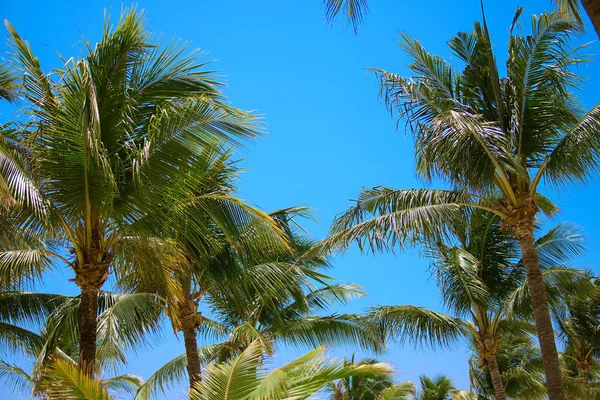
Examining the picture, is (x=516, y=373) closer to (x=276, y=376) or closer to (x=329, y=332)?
(x=329, y=332)

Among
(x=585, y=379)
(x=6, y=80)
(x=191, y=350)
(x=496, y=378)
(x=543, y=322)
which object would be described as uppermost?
(x=6, y=80)

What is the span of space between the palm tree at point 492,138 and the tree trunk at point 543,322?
0.05 feet

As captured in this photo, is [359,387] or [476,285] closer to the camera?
[476,285]

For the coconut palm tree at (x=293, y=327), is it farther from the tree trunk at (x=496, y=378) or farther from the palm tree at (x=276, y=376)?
the palm tree at (x=276, y=376)

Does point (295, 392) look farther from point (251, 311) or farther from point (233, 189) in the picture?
point (251, 311)

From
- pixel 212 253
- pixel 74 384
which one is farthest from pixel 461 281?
pixel 74 384

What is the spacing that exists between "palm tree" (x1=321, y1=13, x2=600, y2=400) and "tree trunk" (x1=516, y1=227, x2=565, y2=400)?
0.05ft

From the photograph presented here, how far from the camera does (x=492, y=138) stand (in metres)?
10.5

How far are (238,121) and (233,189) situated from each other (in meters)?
3.25

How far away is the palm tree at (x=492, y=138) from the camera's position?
34.6 feet

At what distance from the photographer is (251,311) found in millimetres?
16125

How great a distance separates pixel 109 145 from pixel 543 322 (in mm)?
7023

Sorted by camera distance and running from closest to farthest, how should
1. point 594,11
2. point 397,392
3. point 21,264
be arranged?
point 594,11, point 21,264, point 397,392

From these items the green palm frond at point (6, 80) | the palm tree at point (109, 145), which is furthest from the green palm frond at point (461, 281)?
the green palm frond at point (6, 80)
